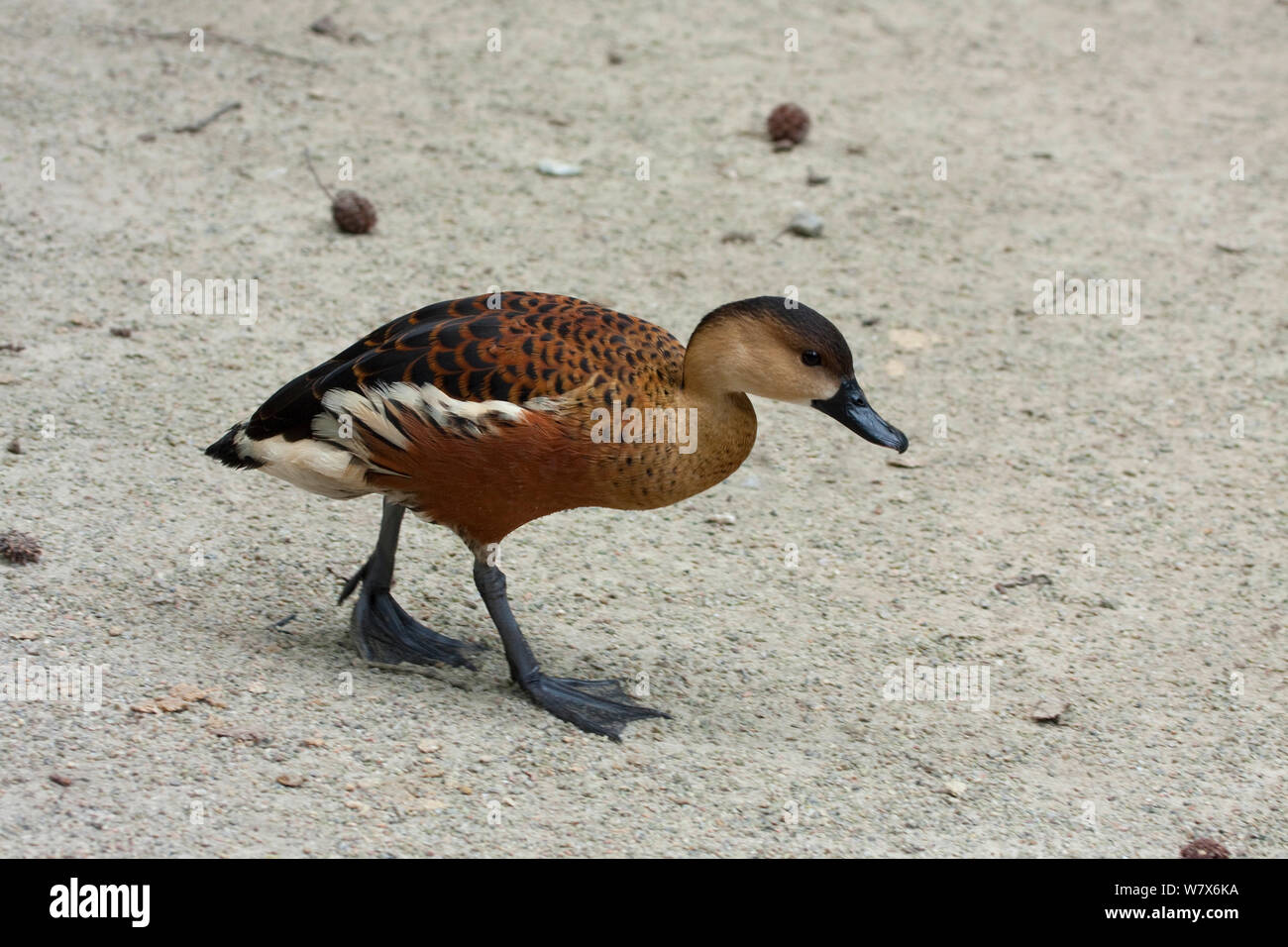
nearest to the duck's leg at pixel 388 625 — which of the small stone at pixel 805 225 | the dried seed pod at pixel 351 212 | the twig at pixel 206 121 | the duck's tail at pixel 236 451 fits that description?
the duck's tail at pixel 236 451

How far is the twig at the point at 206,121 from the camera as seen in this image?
8102 millimetres

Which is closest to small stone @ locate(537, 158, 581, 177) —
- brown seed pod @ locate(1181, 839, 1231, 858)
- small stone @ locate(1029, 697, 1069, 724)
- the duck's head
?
the duck's head

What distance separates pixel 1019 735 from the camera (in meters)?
→ 4.70

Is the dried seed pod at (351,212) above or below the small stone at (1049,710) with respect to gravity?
above

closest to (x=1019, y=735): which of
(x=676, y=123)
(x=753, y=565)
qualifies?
(x=753, y=565)

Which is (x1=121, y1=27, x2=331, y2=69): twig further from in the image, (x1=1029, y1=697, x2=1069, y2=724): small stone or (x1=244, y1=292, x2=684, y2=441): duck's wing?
(x1=1029, y1=697, x2=1069, y2=724): small stone

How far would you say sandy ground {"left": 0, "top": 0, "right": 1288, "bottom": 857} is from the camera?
416cm

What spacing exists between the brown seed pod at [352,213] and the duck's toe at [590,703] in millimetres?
3580

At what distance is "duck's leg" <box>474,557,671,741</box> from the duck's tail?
2.74 ft

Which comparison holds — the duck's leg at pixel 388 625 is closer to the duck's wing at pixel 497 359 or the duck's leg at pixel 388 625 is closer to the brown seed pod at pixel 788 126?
the duck's wing at pixel 497 359

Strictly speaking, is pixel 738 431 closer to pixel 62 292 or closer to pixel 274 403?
pixel 274 403

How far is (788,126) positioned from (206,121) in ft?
11.3

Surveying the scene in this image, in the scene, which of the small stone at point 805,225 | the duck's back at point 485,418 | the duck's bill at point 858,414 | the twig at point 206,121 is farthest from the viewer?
the twig at point 206,121

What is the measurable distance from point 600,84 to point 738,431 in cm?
521
